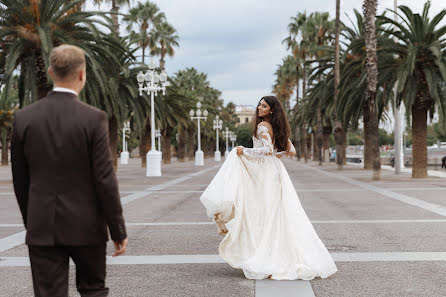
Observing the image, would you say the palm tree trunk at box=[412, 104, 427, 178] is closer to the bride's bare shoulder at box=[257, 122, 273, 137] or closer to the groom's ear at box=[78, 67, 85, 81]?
the bride's bare shoulder at box=[257, 122, 273, 137]

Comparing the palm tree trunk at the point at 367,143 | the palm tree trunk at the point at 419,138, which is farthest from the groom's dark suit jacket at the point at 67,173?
the palm tree trunk at the point at 367,143

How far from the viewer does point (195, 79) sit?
2763 inches

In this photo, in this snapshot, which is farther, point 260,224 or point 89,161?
point 260,224

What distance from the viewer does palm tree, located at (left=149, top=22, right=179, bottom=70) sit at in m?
49.3

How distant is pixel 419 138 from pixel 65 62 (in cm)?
2111

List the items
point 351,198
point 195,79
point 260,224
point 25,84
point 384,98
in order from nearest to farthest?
1. point 260,224
2. point 351,198
3. point 25,84
4. point 384,98
5. point 195,79

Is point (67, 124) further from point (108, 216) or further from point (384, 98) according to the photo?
point (384, 98)

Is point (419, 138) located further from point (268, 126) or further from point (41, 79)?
point (268, 126)

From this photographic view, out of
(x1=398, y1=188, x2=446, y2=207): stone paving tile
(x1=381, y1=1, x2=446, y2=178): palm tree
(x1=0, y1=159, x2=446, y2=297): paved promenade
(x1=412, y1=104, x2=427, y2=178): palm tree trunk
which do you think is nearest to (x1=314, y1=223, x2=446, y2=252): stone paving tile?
(x1=0, y1=159, x2=446, y2=297): paved promenade

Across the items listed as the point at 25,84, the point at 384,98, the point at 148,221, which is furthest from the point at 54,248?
the point at 384,98

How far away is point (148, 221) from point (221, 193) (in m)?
4.92

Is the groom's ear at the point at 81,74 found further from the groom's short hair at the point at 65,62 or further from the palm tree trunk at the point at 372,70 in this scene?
the palm tree trunk at the point at 372,70

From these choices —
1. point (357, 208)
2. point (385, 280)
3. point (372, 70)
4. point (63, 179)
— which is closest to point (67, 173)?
point (63, 179)

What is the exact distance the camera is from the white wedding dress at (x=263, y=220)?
5484 millimetres
